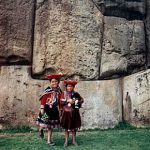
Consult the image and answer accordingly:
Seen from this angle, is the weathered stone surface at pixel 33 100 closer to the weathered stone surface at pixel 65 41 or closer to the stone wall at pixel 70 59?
the stone wall at pixel 70 59

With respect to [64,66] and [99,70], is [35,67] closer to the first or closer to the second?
[64,66]

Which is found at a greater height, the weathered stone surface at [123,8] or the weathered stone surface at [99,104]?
the weathered stone surface at [123,8]

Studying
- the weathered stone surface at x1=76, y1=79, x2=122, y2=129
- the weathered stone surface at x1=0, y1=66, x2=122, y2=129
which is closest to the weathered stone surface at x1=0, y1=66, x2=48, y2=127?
the weathered stone surface at x1=0, y1=66, x2=122, y2=129

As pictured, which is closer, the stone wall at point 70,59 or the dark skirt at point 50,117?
the dark skirt at point 50,117

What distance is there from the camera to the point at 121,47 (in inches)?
326

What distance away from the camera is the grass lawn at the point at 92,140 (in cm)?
613

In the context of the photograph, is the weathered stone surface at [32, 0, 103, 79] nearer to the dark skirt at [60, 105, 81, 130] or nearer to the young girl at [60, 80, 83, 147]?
the young girl at [60, 80, 83, 147]

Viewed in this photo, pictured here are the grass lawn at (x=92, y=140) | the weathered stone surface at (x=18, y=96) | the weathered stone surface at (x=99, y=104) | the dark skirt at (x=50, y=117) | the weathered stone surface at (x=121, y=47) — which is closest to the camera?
the grass lawn at (x=92, y=140)

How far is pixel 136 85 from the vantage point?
813 cm

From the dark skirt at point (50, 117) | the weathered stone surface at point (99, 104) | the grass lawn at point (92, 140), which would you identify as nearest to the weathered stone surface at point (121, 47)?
the weathered stone surface at point (99, 104)

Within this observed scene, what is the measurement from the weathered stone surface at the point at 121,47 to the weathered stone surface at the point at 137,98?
1.11 ft

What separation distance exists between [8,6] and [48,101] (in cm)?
261

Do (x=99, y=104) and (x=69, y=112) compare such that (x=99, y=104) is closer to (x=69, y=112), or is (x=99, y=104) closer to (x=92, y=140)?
(x=92, y=140)

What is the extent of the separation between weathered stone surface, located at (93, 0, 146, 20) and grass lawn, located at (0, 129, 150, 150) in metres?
2.65
